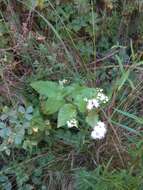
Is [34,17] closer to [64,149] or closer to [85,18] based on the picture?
[85,18]

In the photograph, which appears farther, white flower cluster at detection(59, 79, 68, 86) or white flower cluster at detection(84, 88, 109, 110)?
white flower cluster at detection(59, 79, 68, 86)

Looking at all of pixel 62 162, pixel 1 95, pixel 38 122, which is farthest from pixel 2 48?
pixel 62 162

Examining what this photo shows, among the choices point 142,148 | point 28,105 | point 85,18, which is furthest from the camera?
point 85,18

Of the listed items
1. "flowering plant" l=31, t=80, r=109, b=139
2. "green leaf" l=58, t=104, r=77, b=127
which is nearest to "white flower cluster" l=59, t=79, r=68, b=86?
"flowering plant" l=31, t=80, r=109, b=139

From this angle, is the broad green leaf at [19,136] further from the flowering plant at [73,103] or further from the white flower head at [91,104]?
the white flower head at [91,104]

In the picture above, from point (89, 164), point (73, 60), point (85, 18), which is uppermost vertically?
point (85, 18)

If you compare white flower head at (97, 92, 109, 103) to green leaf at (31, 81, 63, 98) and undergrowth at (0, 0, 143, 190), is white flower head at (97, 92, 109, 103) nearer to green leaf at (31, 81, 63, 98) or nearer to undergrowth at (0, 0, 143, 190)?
undergrowth at (0, 0, 143, 190)
